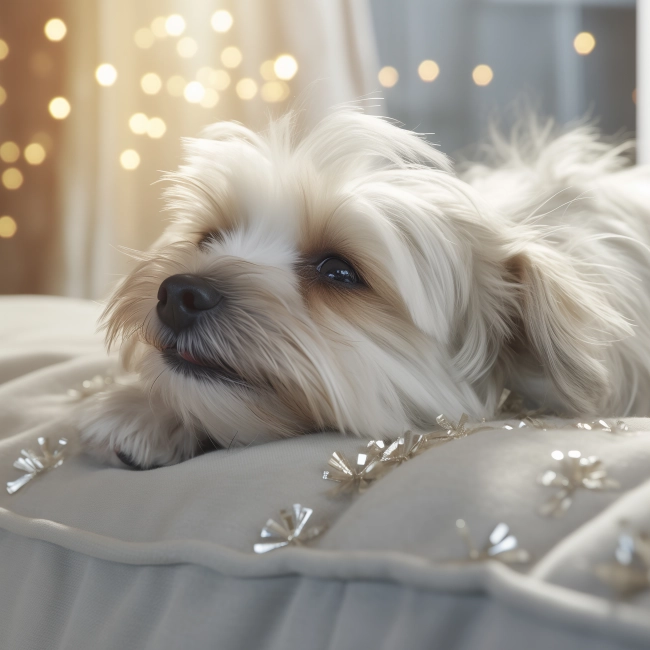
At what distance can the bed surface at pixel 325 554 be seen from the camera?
0.56m

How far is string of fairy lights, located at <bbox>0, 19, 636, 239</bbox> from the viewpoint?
3547 mm

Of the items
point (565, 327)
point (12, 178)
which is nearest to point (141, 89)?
point (12, 178)

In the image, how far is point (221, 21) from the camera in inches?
143

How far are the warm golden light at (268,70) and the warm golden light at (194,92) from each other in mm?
323

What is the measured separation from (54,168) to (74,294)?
681mm

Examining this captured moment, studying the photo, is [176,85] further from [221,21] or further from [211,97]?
[221,21]

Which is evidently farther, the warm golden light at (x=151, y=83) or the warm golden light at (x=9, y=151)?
the warm golden light at (x=9, y=151)

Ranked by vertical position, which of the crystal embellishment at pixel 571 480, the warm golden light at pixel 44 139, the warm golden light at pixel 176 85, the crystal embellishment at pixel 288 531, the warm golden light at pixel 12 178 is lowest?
the crystal embellishment at pixel 288 531

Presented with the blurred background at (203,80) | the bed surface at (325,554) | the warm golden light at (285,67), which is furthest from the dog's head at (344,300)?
the warm golden light at (285,67)

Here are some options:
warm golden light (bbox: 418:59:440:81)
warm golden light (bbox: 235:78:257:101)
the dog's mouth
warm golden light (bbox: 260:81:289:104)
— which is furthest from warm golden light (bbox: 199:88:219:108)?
the dog's mouth

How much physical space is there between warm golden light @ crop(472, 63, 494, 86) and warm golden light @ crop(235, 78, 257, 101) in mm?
1077

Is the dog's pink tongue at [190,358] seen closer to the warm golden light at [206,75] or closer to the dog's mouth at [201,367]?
the dog's mouth at [201,367]

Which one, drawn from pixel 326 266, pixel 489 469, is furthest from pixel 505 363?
pixel 489 469

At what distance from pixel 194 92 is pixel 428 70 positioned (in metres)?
1.16
